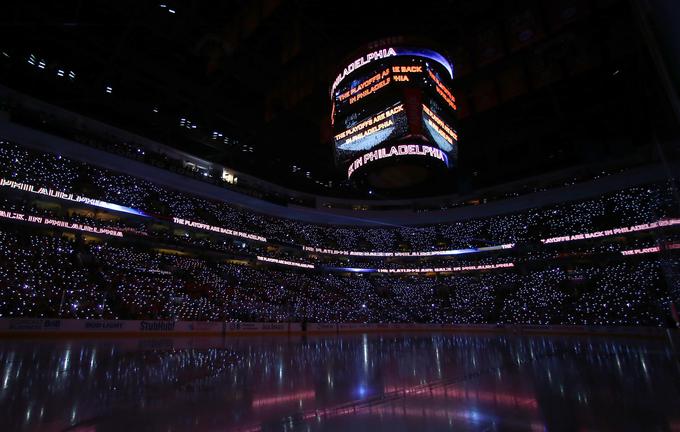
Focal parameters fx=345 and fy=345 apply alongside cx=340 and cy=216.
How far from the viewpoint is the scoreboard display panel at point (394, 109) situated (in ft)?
33.4

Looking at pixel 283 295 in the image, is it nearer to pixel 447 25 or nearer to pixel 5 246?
pixel 5 246

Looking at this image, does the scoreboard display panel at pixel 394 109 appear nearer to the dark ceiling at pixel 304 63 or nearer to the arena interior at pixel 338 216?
the arena interior at pixel 338 216

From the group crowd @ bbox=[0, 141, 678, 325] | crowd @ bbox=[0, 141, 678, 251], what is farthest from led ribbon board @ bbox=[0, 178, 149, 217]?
crowd @ bbox=[0, 141, 678, 325]

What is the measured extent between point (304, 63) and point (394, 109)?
5856 millimetres

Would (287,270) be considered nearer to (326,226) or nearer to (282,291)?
(282,291)

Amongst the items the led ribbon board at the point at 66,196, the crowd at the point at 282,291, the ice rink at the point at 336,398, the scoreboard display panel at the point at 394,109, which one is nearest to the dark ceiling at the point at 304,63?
the scoreboard display panel at the point at 394,109

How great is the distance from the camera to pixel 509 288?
30.4 meters

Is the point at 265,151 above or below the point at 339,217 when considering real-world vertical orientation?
above

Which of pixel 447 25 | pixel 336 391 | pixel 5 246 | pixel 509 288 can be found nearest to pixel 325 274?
pixel 509 288

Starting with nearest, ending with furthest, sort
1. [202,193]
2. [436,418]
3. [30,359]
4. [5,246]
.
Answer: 1. [436,418]
2. [30,359]
3. [5,246]
4. [202,193]

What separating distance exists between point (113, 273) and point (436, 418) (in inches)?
870

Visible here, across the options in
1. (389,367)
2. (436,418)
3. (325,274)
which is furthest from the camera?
(325,274)

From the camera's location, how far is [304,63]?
1431cm

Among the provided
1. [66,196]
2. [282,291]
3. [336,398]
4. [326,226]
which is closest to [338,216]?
[326,226]
